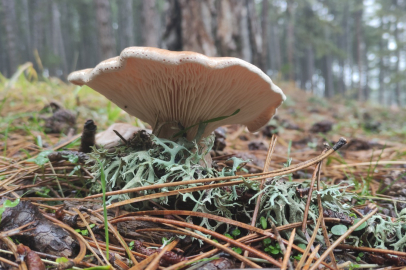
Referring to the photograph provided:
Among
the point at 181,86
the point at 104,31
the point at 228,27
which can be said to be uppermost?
the point at 104,31

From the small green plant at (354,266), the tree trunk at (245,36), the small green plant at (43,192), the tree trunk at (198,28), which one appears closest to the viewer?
the small green plant at (354,266)

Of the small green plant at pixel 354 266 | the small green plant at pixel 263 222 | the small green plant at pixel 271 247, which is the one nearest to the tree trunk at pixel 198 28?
the small green plant at pixel 263 222

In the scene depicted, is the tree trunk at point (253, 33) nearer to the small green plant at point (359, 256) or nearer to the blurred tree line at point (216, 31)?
the blurred tree line at point (216, 31)

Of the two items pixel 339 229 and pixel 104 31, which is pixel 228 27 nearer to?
pixel 339 229

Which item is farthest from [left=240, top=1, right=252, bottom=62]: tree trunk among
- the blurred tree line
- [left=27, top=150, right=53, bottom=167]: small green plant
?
[left=27, top=150, right=53, bottom=167]: small green plant

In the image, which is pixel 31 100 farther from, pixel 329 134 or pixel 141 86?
pixel 329 134

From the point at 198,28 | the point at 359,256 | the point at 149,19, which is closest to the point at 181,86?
the point at 359,256

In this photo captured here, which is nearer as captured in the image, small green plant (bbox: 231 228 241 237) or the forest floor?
the forest floor

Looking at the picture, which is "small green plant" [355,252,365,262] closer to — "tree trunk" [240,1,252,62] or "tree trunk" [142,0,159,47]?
"tree trunk" [240,1,252,62]
